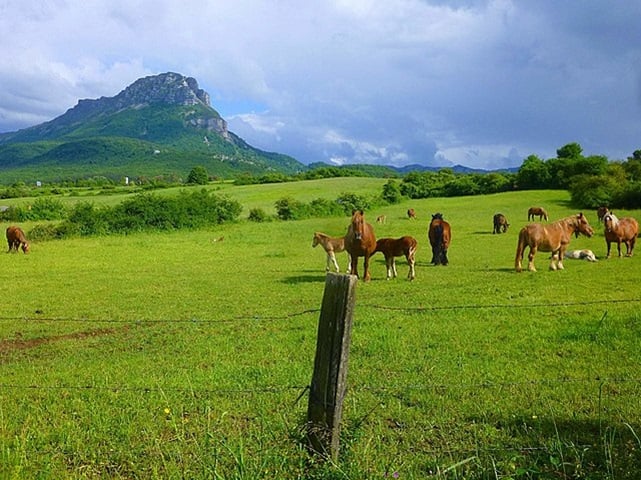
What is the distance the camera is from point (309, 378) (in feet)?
22.3

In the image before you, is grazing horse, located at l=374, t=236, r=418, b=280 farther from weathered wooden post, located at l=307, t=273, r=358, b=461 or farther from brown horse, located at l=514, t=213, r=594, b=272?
weathered wooden post, located at l=307, t=273, r=358, b=461

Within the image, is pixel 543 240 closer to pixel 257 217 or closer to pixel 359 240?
pixel 359 240

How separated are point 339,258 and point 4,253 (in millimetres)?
16025

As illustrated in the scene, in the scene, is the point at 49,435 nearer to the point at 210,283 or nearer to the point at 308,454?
the point at 308,454

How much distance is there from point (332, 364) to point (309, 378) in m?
3.54

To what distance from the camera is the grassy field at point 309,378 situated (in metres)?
4.15

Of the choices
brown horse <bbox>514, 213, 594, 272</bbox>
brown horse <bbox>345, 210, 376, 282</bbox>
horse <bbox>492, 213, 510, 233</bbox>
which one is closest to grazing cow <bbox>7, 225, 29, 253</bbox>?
brown horse <bbox>345, 210, 376, 282</bbox>

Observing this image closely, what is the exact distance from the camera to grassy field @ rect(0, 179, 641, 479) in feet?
13.6

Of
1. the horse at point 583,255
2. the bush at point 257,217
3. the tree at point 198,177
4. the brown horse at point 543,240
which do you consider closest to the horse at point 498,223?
the horse at point 583,255

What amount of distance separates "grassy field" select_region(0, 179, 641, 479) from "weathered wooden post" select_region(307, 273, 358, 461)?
0.15 metres

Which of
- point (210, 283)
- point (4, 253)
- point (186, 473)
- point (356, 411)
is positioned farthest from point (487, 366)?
point (4, 253)

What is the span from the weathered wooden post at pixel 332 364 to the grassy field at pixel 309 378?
0.48 ft

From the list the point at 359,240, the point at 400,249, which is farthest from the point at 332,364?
the point at 400,249

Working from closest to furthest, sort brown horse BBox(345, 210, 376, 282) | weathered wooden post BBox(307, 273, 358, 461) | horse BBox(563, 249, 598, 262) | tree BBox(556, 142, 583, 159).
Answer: weathered wooden post BBox(307, 273, 358, 461)
brown horse BBox(345, 210, 376, 282)
horse BBox(563, 249, 598, 262)
tree BBox(556, 142, 583, 159)
